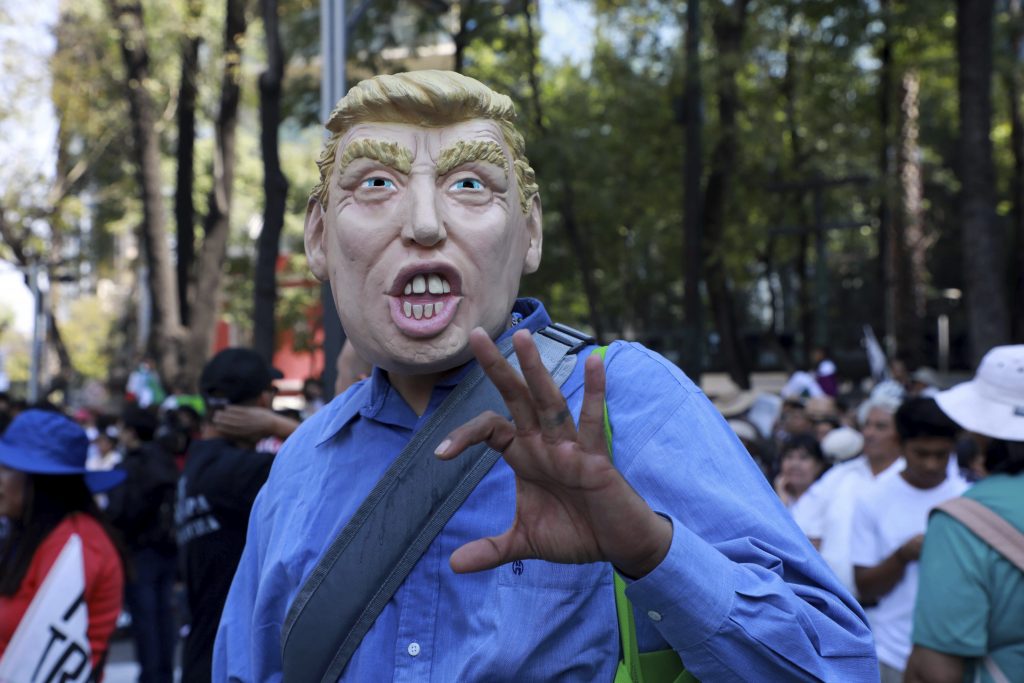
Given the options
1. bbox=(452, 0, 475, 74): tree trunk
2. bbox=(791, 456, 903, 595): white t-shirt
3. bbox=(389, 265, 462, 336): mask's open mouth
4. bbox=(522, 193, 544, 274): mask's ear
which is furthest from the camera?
bbox=(452, 0, 475, 74): tree trunk

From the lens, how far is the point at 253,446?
5418 mm

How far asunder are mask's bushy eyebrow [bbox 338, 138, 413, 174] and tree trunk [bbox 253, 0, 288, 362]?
10.1 metres

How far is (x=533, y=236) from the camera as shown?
2496mm

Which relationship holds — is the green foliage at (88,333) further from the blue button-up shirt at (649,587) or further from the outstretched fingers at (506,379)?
the outstretched fingers at (506,379)

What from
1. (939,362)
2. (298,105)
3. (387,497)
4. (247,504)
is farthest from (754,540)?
(939,362)

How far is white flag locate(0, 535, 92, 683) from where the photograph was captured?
13.4 ft

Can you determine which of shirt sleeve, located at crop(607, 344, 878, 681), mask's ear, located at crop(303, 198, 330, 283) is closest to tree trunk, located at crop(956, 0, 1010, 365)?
mask's ear, located at crop(303, 198, 330, 283)

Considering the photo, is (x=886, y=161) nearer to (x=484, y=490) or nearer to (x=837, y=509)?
(x=837, y=509)

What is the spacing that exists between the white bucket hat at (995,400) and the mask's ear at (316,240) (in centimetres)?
230

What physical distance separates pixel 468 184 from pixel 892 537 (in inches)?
138

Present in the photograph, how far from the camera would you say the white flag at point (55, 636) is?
13.4ft

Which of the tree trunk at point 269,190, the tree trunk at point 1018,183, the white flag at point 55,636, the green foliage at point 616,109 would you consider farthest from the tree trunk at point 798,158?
the white flag at point 55,636

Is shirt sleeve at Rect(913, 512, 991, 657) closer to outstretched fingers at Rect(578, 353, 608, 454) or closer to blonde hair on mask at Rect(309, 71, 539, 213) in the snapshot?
blonde hair on mask at Rect(309, 71, 539, 213)

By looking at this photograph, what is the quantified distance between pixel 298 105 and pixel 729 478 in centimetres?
1525
